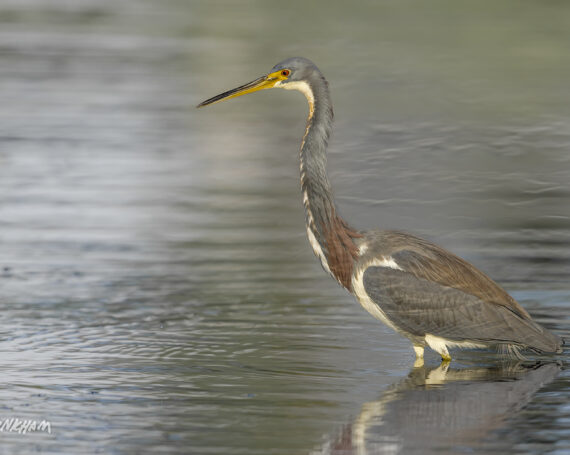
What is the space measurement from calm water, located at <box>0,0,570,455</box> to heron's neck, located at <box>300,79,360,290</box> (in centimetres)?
63

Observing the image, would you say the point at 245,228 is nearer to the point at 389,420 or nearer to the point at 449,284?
the point at 449,284

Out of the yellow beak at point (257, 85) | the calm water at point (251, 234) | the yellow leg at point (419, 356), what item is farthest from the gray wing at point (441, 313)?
the yellow beak at point (257, 85)

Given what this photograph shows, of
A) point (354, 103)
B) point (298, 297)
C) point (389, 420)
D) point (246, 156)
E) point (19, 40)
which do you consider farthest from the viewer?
point (19, 40)

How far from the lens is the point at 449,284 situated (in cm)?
920

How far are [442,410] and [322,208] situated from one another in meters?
2.00

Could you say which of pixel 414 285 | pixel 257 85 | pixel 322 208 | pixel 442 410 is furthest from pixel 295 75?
pixel 442 410

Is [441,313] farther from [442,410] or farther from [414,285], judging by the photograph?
[442,410]

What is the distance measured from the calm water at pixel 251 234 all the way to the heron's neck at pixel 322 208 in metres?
0.63

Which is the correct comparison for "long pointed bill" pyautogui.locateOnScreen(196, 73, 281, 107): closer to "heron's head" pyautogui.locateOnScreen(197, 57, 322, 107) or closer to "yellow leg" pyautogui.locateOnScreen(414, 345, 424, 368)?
"heron's head" pyautogui.locateOnScreen(197, 57, 322, 107)

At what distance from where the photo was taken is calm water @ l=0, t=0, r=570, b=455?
7.84m

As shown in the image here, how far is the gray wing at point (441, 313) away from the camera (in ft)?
29.6

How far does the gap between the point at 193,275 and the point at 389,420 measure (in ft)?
13.0

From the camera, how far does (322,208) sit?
9.46 metres

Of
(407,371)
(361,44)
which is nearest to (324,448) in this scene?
(407,371)
